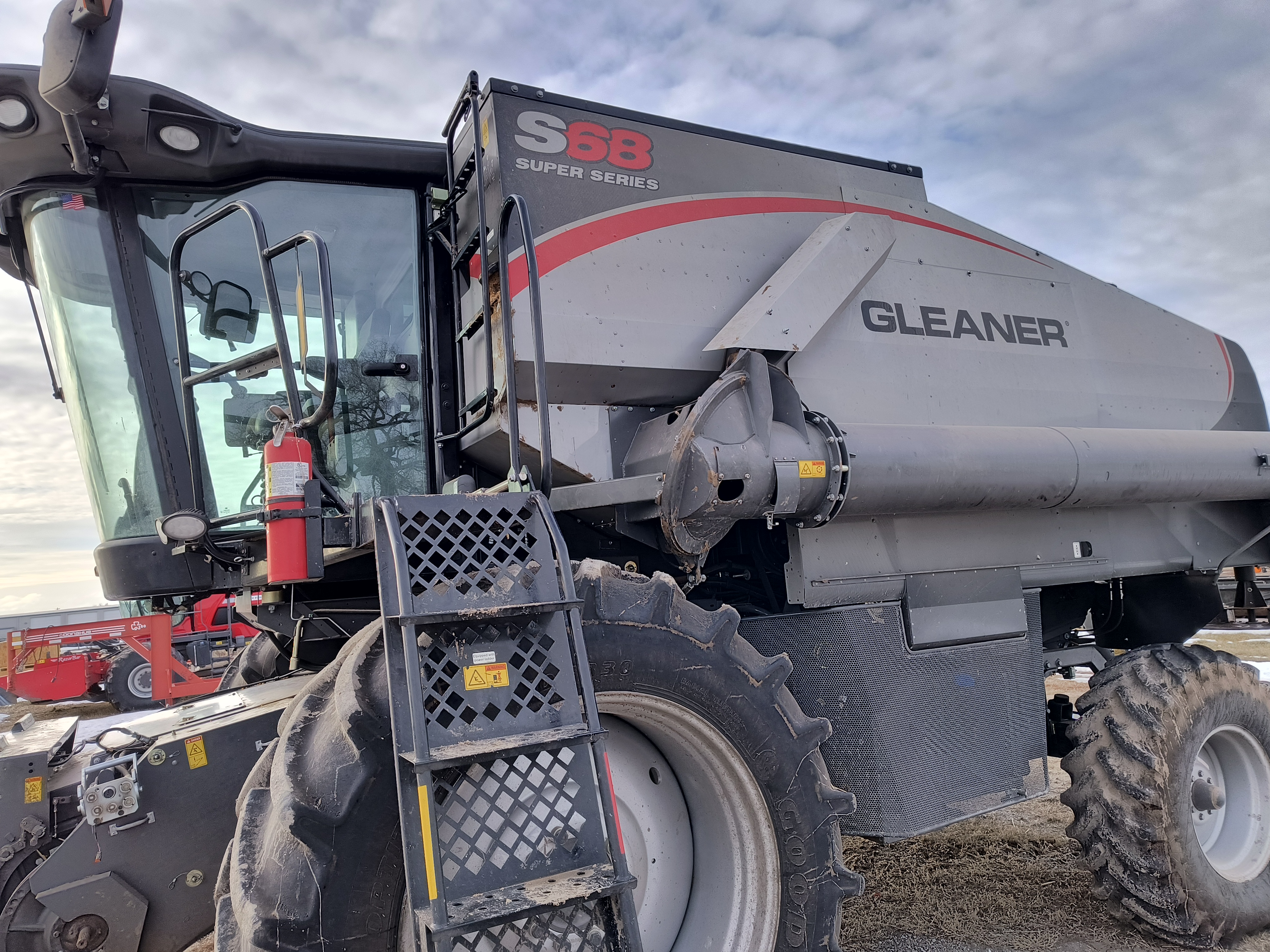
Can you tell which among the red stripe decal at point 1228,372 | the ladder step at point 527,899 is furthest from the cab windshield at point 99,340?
the red stripe decal at point 1228,372

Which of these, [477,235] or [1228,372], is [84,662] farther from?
[1228,372]

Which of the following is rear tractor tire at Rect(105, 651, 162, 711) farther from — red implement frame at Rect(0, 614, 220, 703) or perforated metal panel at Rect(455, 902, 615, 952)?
perforated metal panel at Rect(455, 902, 615, 952)

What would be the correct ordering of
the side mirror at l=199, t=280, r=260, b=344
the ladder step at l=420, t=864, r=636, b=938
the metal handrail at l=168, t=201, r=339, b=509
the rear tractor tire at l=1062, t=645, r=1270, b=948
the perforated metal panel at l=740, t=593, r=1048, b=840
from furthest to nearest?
1. the rear tractor tire at l=1062, t=645, r=1270, b=948
2. the side mirror at l=199, t=280, r=260, b=344
3. the perforated metal panel at l=740, t=593, r=1048, b=840
4. the metal handrail at l=168, t=201, r=339, b=509
5. the ladder step at l=420, t=864, r=636, b=938

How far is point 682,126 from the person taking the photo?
144 inches

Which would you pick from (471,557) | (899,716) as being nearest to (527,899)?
(471,557)

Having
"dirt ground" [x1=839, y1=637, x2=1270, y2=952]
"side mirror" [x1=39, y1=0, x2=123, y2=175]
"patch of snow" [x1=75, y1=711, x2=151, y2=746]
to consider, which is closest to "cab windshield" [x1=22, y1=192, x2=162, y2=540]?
"side mirror" [x1=39, y1=0, x2=123, y2=175]

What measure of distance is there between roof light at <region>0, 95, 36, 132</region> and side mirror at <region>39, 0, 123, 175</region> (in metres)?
0.23

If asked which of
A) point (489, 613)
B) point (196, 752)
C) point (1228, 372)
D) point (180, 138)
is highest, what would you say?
point (180, 138)

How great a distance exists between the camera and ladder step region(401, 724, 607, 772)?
6.08ft

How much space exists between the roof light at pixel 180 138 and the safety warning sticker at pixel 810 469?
2617 mm

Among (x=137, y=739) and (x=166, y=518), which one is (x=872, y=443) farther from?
(x=137, y=739)

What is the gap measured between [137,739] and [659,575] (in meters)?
2.02

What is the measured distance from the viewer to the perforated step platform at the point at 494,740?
184 cm

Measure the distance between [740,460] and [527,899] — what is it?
159 centimetres
